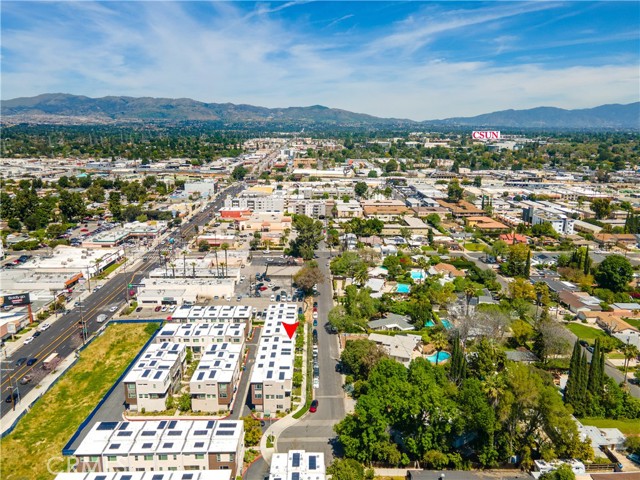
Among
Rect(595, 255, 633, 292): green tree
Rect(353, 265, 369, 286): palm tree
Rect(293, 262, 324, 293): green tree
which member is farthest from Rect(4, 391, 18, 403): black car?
Rect(595, 255, 633, 292): green tree

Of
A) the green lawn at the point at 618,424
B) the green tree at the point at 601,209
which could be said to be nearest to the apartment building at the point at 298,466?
the green lawn at the point at 618,424

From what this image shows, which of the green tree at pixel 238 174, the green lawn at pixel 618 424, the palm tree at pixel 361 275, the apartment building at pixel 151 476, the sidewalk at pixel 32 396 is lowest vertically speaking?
the green lawn at pixel 618 424

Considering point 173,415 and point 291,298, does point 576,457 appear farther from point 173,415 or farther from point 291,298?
point 291,298

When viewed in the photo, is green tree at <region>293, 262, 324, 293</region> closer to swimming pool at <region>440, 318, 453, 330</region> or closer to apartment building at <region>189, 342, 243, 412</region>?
swimming pool at <region>440, 318, 453, 330</region>

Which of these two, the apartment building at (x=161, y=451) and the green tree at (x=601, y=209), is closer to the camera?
the apartment building at (x=161, y=451)

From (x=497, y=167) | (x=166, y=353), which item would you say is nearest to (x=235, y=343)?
(x=166, y=353)

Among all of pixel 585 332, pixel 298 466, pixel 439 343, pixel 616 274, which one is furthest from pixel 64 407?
pixel 616 274

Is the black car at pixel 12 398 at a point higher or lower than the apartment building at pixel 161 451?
lower

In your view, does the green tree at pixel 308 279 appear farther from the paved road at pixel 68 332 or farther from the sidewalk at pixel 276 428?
the paved road at pixel 68 332
